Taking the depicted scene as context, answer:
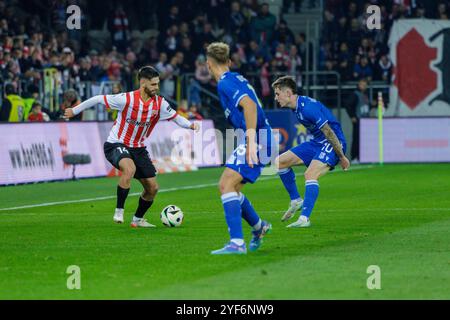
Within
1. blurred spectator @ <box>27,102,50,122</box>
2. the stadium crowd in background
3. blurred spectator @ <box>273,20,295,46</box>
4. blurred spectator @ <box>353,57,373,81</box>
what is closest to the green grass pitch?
blurred spectator @ <box>27,102,50,122</box>

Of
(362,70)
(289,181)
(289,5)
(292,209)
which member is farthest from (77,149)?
(289,5)

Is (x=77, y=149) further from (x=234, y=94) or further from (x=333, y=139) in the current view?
(x=234, y=94)

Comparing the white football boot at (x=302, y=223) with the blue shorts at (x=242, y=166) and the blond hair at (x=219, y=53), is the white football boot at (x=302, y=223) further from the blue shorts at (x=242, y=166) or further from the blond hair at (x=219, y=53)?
the blond hair at (x=219, y=53)

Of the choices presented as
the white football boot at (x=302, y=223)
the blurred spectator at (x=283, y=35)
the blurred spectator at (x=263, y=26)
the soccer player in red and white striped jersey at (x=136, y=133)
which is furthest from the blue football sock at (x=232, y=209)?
the blurred spectator at (x=263, y=26)

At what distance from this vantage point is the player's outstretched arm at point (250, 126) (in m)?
11.9

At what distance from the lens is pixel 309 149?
56.3ft

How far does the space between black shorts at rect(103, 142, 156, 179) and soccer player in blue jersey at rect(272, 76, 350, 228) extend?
1911mm

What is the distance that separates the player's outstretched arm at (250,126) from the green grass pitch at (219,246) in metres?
1.05

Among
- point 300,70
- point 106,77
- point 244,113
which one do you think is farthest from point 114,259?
point 300,70

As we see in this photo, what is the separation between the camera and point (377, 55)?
1467 inches

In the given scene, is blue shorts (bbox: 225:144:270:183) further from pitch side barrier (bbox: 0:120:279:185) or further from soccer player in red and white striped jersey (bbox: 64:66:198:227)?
pitch side barrier (bbox: 0:120:279:185)

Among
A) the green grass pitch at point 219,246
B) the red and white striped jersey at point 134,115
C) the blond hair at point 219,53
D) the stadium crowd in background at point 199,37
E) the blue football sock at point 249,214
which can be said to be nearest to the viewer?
the green grass pitch at point 219,246

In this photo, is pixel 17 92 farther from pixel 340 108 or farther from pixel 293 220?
pixel 293 220

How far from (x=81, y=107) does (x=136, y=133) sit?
37.0 inches
